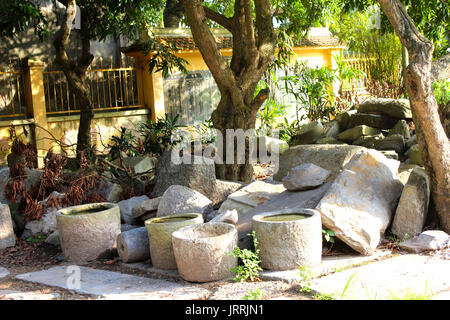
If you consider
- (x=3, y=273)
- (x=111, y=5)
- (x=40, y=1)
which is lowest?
(x=3, y=273)

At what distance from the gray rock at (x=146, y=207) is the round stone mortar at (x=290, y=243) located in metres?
1.93

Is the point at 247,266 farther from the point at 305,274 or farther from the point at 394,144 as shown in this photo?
the point at 394,144

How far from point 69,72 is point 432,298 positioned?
7.55m

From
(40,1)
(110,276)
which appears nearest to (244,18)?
(110,276)

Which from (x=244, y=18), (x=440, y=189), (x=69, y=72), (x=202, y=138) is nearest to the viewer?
(x=440, y=189)

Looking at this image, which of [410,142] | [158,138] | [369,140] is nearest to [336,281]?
[410,142]

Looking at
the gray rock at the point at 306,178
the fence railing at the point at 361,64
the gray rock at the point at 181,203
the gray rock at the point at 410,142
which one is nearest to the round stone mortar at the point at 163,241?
the gray rock at the point at 181,203

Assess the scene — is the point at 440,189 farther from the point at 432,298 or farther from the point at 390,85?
the point at 390,85

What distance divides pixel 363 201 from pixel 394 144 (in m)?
3.99

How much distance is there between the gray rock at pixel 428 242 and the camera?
5074mm

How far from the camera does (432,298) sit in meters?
3.87

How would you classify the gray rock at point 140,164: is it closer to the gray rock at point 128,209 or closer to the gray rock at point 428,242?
the gray rock at point 128,209

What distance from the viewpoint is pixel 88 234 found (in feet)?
18.9

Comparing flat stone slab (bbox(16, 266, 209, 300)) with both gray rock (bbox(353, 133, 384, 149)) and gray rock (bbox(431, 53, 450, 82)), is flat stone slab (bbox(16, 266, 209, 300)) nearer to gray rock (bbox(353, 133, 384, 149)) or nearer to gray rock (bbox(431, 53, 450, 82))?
gray rock (bbox(353, 133, 384, 149))
